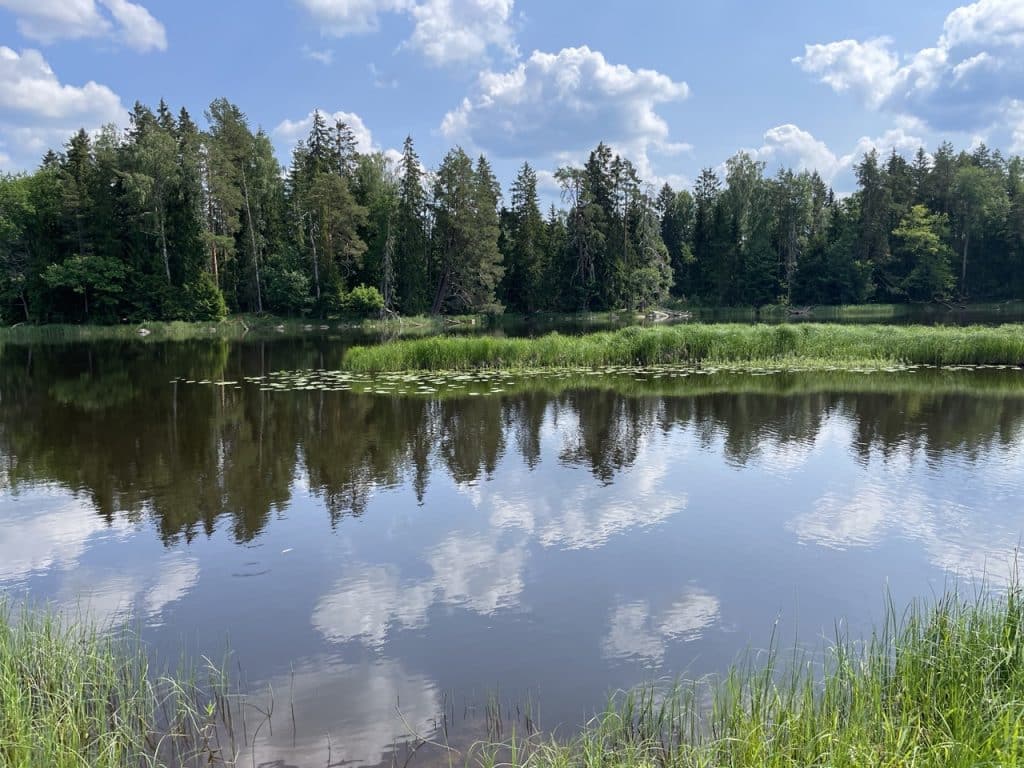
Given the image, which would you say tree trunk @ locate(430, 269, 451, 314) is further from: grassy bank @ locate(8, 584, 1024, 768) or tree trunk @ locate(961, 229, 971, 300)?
grassy bank @ locate(8, 584, 1024, 768)

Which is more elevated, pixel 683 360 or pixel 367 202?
pixel 367 202

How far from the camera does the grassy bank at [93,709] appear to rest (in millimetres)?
4555

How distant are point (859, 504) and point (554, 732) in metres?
7.55

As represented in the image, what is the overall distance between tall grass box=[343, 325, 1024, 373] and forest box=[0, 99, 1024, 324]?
34753 millimetres

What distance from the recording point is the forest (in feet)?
187

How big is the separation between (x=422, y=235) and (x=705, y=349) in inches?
1685

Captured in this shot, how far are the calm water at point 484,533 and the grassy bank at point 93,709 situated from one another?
52 cm

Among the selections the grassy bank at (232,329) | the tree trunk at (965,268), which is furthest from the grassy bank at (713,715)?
the tree trunk at (965,268)

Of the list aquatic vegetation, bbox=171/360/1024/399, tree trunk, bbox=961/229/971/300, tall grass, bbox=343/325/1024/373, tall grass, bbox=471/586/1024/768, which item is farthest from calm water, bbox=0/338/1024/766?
tree trunk, bbox=961/229/971/300

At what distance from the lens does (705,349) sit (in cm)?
2794

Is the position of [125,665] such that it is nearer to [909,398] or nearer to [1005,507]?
[1005,507]

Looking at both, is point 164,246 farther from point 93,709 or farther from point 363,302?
point 93,709

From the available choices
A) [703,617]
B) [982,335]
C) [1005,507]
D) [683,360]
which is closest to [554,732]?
[703,617]

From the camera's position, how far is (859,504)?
10992mm
